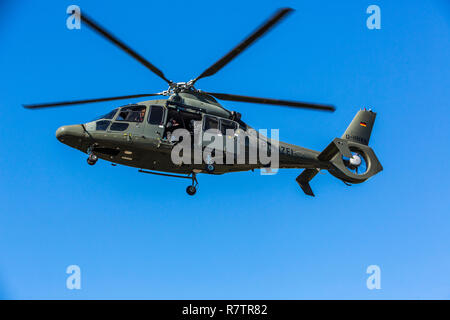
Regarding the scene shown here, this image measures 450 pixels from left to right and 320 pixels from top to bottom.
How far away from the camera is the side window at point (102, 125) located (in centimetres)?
1643

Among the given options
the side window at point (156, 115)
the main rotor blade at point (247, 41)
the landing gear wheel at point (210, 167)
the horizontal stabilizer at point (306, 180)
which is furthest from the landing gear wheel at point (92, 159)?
the horizontal stabilizer at point (306, 180)

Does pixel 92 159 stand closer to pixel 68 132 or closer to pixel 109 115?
pixel 68 132

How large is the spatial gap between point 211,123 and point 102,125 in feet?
13.2

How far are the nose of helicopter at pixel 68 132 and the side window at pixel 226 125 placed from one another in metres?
5.17

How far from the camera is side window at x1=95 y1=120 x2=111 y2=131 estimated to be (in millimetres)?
16433

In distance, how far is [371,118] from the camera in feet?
74.4

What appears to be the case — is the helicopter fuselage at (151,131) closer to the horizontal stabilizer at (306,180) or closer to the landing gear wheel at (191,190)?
the landing gear wheel at (191,190)

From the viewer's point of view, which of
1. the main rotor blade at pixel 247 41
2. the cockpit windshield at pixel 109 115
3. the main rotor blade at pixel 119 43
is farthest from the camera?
the cockpit windshield at pixel 109 115

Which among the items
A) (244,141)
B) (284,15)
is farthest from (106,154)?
(284,15)

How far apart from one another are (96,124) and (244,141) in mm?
5639

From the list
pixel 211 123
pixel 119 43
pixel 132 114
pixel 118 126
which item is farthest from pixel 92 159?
pixel 211 123

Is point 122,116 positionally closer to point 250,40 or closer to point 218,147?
point 218,147

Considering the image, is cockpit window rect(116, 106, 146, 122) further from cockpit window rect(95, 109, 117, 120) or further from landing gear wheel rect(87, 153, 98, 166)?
landing gear wheel rect(87, 153, 98, 166)
